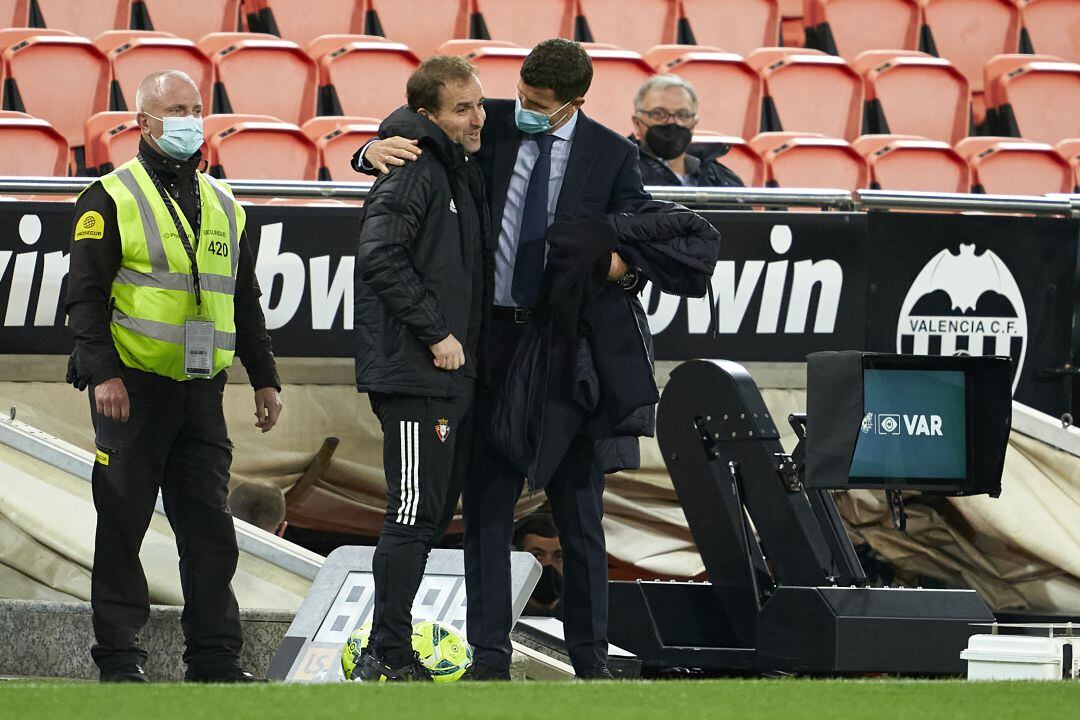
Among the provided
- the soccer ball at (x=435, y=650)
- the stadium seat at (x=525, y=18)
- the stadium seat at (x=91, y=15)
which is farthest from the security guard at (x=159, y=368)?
the stadium seat at (x=525, y=18)

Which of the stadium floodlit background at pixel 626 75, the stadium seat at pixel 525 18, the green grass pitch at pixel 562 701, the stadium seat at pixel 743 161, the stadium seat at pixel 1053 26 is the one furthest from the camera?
the stadium seat at pixel 1053 26

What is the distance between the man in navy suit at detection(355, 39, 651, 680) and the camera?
4.57 m

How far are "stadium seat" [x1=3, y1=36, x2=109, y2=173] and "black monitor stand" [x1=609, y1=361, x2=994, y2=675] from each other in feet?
14.4

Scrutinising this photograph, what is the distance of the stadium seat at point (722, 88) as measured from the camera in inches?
370

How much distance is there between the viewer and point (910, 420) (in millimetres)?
5191

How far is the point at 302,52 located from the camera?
903 cm

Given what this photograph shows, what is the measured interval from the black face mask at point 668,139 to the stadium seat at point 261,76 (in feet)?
9.29

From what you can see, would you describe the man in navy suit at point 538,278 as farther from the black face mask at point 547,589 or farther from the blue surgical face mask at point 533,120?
the black face mask at point 547,589

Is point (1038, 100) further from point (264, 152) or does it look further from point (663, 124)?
point (264, 152)

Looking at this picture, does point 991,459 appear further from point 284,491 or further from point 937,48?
point 937,48

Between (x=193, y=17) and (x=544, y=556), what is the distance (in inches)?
192

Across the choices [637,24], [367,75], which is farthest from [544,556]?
[637,24]

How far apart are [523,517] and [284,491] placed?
3.23 feet

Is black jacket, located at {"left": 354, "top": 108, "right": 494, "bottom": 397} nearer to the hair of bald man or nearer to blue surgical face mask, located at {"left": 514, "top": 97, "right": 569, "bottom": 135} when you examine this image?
blue surgical face mask, located at {"left": 514, "top": 97, "right": 569, "bottom": 135}
